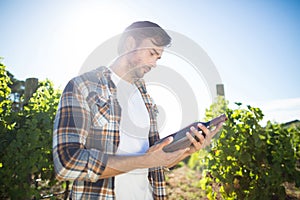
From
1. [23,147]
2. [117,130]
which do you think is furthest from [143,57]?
[23,147]

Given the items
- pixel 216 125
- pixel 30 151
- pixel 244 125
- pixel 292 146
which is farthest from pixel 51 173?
pixel 292 146

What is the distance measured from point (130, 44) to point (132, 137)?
2.17ft

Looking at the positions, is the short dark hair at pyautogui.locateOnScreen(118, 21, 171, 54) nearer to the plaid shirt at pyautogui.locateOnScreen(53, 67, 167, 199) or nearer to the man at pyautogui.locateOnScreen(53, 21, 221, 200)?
the man at pyautogui.locateOnScreen(53, 21, 221, 200)

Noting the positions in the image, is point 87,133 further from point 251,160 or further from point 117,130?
point 251,160

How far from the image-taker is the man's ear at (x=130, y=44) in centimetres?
172

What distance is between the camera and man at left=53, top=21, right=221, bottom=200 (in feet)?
3.88

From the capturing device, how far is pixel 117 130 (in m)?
1.45

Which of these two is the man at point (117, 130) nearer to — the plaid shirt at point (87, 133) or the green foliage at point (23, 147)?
the plaid shirt at point (87, 133)

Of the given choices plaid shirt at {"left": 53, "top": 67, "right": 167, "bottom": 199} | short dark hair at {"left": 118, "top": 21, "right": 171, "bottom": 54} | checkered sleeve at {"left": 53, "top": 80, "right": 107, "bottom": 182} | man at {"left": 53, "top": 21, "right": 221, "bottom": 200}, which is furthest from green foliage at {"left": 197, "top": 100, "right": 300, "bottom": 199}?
checkered sleeve at {"left": 53, "top": 80, "right": 107, "bottom": 182}

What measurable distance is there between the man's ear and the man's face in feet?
0.11

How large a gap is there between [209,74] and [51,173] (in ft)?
7.52

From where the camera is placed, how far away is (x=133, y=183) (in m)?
1.54

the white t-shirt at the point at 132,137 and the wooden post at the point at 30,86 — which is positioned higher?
the wooden post at the point at 30,86

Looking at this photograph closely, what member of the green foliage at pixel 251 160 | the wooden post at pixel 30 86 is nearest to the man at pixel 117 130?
the green foliage at pixel 251 160
